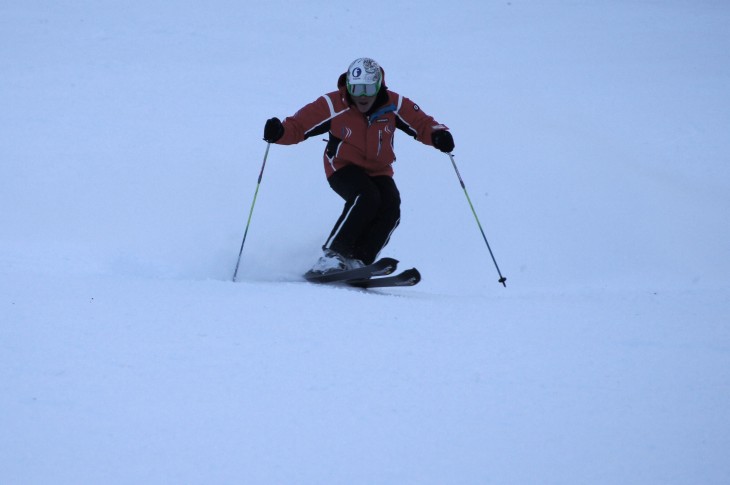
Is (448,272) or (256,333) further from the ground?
(256,333)

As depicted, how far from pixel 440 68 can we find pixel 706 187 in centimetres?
493

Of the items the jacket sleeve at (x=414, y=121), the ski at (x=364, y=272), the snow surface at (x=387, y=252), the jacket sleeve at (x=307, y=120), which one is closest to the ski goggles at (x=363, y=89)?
A: the jacket sleeve at (x=307, y=120)

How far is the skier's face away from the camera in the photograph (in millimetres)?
4941

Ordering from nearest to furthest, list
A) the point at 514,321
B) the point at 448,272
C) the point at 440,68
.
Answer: the point at 514,321 < the point at 448,272 < the point at 440,68

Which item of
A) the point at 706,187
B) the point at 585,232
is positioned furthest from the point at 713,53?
the point at 585,232

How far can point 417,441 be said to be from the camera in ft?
7.80

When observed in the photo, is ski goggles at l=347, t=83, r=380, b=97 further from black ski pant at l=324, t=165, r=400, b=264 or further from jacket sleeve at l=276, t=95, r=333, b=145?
black ski pant at l=324, t=165, r=400, b=264

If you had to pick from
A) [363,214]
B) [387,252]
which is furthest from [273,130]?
[387,252]

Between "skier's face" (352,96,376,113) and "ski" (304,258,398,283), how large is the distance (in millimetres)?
1041

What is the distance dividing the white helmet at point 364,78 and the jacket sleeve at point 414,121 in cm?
40

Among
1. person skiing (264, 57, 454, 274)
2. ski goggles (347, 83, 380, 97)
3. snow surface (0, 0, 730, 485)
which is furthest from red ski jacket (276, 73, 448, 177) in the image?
snow surface (0, 0, 730, 485)

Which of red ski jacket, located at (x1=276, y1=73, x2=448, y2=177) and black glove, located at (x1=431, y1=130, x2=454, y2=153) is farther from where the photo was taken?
black glove, located at (x1=431, y1=130, x2=454, y2=153)

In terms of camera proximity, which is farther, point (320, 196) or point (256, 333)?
point (320, 196)

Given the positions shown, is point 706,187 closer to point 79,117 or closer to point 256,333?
point 256,333
